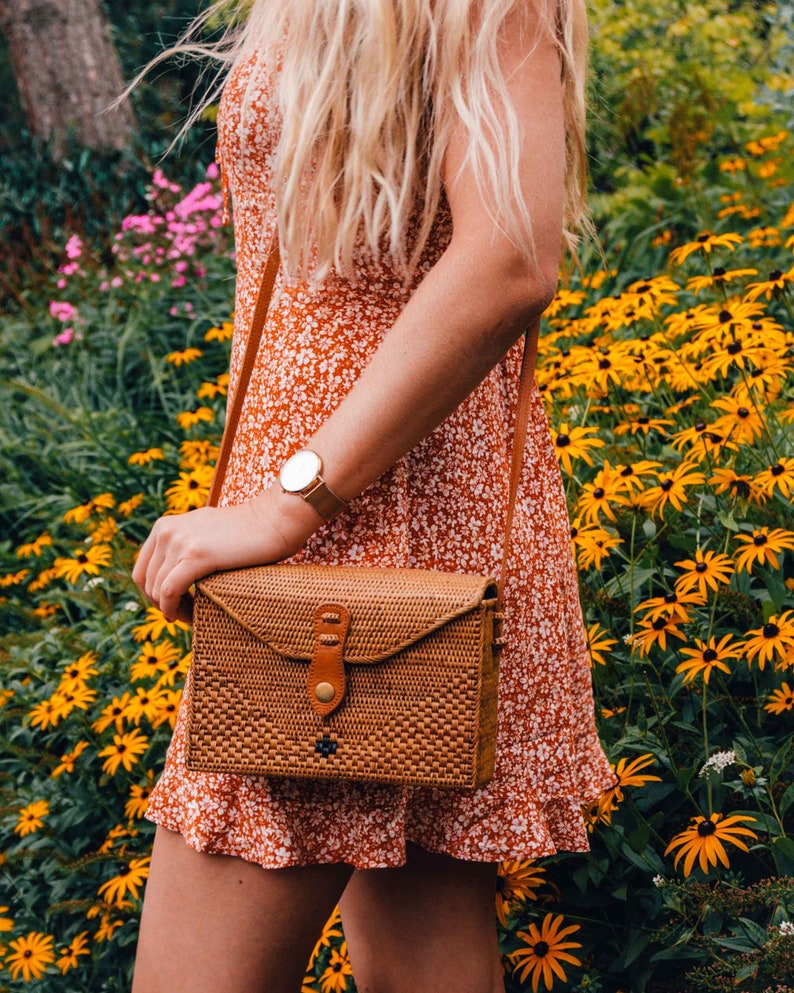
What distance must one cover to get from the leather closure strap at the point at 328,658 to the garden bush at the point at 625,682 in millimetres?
851

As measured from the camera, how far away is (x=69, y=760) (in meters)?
2.69

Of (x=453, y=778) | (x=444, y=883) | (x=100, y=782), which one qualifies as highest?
(x=453, y=778)

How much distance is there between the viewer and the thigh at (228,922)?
4.21 feet

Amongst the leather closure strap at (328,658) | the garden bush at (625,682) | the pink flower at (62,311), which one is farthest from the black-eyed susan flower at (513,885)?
the pink flower at (62,311)

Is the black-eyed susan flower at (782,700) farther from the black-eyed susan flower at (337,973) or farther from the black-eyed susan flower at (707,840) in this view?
the black-eyed susan flower at (337,973)

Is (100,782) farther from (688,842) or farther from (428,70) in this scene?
(428,70)

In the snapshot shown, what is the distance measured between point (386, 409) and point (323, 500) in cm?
12

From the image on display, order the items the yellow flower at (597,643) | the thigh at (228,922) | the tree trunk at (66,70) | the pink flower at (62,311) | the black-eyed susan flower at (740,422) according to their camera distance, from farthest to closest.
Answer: the tree trunk at (66,70), the pink flower at (62,311), the black-eyed susan flower at (740,422), the yellow flower at (597,643), the thigh at (228,922)

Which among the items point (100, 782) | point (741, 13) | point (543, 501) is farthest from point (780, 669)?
point (741, 13)

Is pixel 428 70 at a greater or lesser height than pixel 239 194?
greater

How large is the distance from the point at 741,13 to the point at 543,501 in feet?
23.9

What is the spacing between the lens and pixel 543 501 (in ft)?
4.73

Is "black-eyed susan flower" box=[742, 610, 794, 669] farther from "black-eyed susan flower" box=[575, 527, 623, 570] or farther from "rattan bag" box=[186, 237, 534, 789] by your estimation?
"rattan bag" box=[186, 237, 534, 789]

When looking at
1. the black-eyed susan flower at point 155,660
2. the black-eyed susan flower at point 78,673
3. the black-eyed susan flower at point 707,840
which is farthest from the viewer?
the black-eyed susan flower at point 78,673
